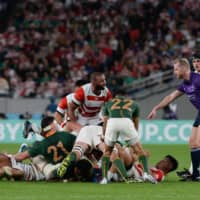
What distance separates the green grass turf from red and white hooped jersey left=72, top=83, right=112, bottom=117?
1.82m

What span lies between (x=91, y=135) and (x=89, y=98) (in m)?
1.39

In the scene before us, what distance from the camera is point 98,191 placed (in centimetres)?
1123

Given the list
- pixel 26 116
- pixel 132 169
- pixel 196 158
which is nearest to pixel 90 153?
pixel 132 169

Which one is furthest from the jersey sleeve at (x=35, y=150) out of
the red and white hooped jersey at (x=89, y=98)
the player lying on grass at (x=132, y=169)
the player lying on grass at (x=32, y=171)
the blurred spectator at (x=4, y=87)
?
the blurred spectator at (x=4, y=87)

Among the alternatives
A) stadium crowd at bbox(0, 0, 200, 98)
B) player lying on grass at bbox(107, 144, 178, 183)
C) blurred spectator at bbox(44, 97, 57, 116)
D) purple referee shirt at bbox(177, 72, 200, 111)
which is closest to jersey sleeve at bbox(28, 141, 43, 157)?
player lying on grass at bbox(107, 144, 178, 183)

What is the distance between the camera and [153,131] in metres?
25.5

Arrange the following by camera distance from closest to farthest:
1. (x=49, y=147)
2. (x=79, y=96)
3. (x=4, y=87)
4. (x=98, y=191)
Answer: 1. (x=98, y=191)
2. (x=49, y=147)
3. (x=79, y=96)
4. (x=4, y=87)

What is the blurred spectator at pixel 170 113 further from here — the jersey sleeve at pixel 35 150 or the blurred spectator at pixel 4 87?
the jersey sleeve at pixel 35 150

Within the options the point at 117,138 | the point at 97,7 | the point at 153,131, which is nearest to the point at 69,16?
the point at 97,7

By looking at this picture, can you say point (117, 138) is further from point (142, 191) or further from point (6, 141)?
point (6, 141)

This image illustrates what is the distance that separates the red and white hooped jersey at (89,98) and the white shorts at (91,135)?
103 cm

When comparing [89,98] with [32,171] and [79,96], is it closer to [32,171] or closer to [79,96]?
[79,96]

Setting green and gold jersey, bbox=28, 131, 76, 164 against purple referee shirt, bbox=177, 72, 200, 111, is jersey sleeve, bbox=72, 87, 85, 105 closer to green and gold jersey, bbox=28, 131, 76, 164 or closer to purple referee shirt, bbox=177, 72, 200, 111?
green and gold jersey, bbox=28, 131, 76, 164

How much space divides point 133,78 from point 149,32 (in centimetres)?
294
